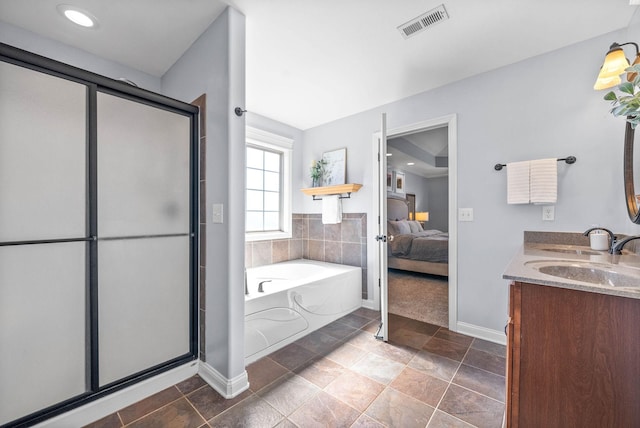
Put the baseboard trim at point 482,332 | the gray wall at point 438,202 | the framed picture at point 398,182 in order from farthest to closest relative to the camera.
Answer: the gray wall at point 438,202
the framed picture at point 398,182
the baseboard trim at point 482,332

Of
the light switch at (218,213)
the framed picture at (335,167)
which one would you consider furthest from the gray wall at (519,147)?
the light switch at (218,213)

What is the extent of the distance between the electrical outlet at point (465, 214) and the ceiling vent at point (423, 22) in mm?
1477

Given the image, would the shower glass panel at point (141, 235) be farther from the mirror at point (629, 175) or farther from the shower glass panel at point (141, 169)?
the mirror at point (629, 175)

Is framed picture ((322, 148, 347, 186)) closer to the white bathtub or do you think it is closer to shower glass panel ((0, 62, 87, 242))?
the white bathtub

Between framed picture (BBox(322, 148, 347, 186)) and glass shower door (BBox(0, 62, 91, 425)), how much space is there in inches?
94.4

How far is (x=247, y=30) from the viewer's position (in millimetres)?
1783

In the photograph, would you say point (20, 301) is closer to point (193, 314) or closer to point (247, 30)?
point (193, 314)

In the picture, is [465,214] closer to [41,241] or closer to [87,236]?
[87,236]

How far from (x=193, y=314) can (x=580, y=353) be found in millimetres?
2013

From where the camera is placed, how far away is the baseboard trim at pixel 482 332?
2.23 m

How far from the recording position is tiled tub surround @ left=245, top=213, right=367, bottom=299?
3.12m

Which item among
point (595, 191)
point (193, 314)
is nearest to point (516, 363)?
point (595, 191)

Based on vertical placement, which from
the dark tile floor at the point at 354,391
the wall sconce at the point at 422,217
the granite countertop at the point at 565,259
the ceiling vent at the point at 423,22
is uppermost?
the ceiling vent at the point at 423,22

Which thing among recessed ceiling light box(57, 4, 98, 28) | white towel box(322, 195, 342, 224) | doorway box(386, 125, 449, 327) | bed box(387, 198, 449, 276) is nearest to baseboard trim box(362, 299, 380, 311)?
doorway box(386, 125, 449, 327)
